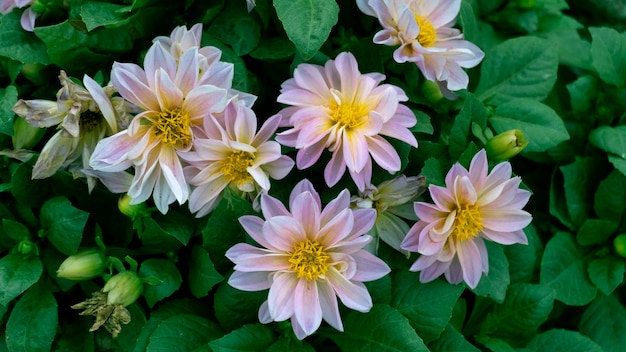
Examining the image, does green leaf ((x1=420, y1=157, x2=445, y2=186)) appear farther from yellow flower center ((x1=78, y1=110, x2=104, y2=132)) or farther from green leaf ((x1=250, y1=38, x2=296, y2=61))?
yellow flower center ((x1=78, y1=110, x2=104, y2=132))

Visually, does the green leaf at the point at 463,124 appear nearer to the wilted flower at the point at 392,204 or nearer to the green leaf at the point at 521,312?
the wilted flower at the point at 392,204

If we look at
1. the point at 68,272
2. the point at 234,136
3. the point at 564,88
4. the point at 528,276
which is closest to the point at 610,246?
the point at 528,276

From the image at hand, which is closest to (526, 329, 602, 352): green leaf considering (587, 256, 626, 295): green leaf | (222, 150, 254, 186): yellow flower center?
(587, 256, 626, 295): green leaf

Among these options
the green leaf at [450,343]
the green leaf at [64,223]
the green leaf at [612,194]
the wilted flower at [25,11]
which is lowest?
the green leaf at [450,343]

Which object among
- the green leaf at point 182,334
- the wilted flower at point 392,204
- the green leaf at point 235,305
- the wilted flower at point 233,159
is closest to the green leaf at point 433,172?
the wilted flower at point 392,204

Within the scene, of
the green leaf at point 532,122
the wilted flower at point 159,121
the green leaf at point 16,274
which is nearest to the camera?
the wilted flower at point 159,121

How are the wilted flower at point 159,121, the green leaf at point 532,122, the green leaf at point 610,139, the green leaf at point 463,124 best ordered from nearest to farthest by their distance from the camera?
the wilted flower at point 159,121 < the green leaf at point 463,124 < the green leaf at point 532,122 < the green leaf at point 610,139

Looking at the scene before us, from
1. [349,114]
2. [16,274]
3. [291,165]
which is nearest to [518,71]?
[349,114]

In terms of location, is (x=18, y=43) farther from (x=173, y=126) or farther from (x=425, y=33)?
(x=425, y=33)

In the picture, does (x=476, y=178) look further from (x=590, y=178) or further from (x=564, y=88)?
(x=564, y=88)
